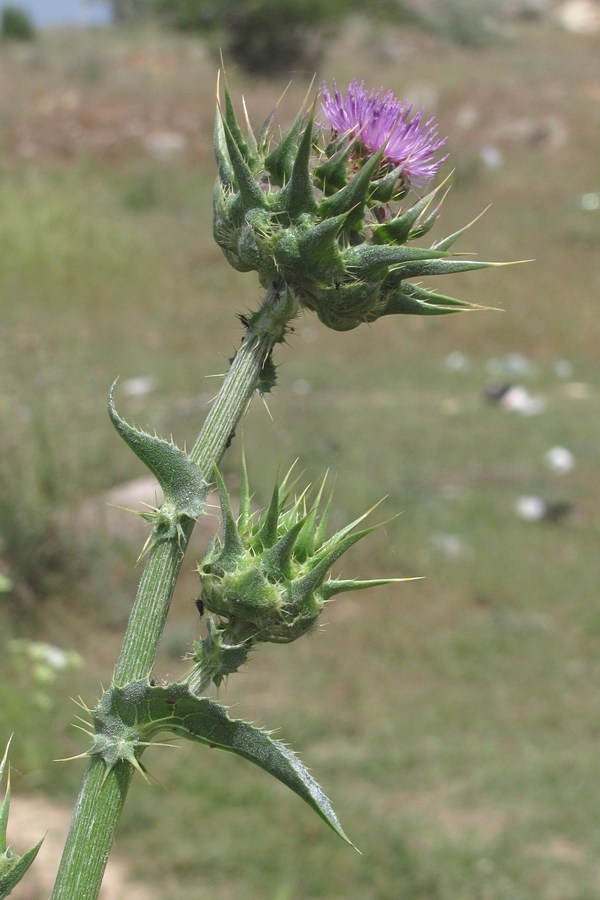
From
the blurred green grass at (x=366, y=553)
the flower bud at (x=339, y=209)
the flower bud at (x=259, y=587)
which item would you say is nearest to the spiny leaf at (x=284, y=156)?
the flower bud at (x=339, y=209)

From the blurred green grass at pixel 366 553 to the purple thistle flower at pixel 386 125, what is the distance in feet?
1.94

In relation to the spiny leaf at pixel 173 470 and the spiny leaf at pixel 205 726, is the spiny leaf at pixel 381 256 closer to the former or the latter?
the spiny leaf at pixel 173 470

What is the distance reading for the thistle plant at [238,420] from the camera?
1.20m

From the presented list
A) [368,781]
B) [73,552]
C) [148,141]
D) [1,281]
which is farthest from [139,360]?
[148,141]

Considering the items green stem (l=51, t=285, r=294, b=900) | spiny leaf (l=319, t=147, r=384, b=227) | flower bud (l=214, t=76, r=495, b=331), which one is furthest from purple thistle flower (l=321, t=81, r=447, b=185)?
green stem (l=51, t=285, r=294, b=900)

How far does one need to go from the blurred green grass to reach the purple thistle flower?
1.94 feet

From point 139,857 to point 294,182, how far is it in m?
4.00

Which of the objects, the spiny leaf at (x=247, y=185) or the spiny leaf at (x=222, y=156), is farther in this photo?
the spiny leaf at (x=222, y=156)

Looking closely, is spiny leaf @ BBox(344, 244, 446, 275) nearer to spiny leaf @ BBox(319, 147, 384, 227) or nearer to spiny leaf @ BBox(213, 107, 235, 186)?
spiny leaf @ BBox(319, 147, 384, 227)

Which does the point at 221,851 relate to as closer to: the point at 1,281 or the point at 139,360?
the point at 139,360

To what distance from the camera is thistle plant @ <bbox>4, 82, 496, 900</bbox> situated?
1200 millimetres

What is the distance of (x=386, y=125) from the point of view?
4.78 ft

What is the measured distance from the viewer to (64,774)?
5.13 m

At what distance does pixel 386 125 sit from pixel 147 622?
0.74 meters
